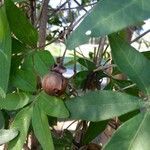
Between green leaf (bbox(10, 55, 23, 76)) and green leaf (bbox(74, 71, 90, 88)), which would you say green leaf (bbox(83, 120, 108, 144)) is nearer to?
green leaf (bbox(74, 71, 90, 88))

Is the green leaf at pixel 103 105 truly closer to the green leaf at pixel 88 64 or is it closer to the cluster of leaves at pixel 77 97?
the cluster of leaves at pixel 77 97

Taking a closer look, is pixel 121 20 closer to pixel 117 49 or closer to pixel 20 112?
pixel 117 49

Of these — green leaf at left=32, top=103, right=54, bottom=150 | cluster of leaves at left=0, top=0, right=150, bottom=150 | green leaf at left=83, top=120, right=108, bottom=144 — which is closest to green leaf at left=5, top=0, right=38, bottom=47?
cluster of leaves at left=0, top=0, right=150, bottom=150

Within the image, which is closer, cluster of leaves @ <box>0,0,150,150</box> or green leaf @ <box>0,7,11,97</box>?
cluster of leaves @ <box>0,0,150,150</box>

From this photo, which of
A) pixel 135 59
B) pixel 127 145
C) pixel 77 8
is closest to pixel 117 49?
pixel 135 59

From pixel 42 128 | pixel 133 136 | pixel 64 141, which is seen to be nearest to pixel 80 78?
pixel 64 141

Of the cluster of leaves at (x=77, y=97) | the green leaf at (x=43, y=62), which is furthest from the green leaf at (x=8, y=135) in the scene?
the green leaf at (x=43, y=62)
